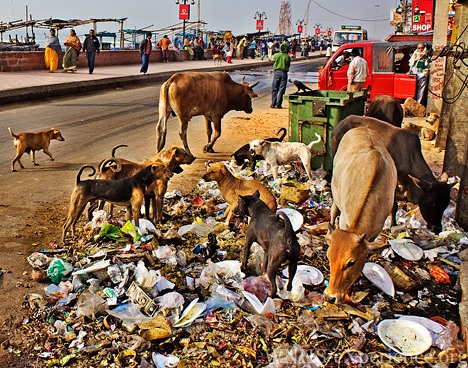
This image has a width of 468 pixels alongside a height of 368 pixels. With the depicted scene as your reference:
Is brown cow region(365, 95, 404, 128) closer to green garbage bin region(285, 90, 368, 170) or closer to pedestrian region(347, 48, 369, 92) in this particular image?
green garbage bin region(285, 90, 368, 170)

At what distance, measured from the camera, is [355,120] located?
28.3ft

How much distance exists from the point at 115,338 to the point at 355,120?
5.59 meters

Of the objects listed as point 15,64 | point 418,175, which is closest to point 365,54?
point 418,175

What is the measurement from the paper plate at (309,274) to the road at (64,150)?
256cm

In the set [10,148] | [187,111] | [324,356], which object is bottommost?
[324,356]

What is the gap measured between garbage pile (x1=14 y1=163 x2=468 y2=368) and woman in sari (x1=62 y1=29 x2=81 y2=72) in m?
18.6

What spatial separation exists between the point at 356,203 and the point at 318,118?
425 cm

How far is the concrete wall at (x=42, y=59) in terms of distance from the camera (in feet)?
73.1

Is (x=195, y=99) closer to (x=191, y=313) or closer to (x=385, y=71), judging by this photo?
(x=191, y=313)

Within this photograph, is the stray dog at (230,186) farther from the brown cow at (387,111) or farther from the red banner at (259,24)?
the red banner at (259,24)

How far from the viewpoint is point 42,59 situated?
957 inches

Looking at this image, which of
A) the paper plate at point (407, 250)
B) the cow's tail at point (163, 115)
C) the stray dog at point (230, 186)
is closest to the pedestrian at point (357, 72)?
the cow's tail at point (163, 115)

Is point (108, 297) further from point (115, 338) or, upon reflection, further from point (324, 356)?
point (324, 356)

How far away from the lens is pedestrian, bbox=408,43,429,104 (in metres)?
15.5
